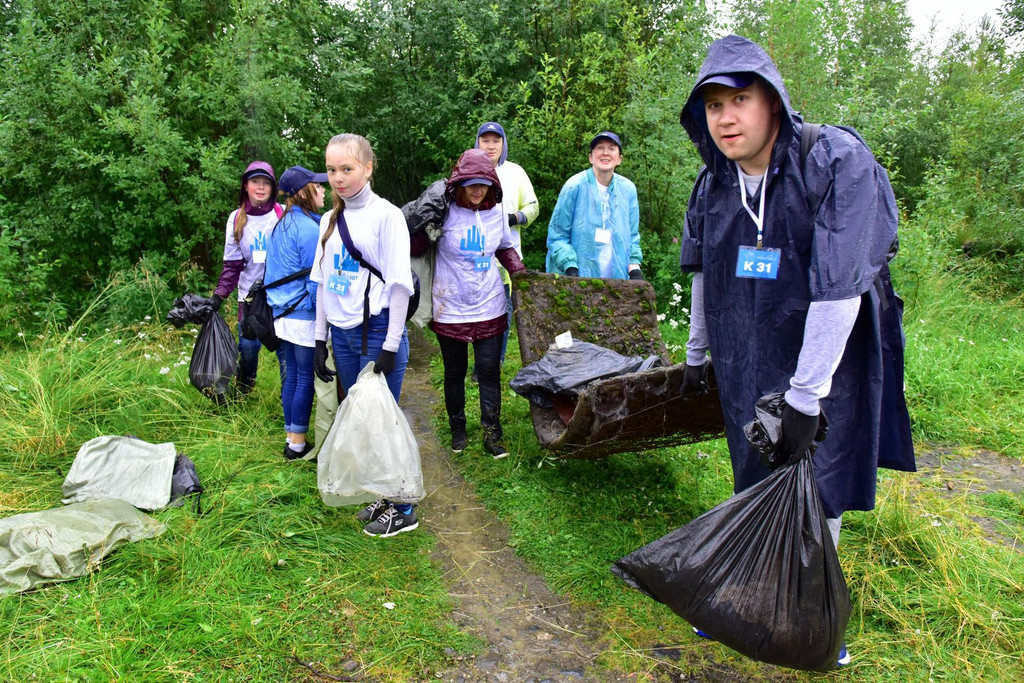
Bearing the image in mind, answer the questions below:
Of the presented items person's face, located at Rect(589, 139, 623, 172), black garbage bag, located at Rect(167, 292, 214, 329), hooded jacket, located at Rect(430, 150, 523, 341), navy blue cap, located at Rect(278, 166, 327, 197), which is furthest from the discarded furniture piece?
black garbage bag, located at Rect(167, 292, 214, 329)

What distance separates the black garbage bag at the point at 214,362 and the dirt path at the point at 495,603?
1502 mm

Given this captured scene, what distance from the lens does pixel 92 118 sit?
255 inches

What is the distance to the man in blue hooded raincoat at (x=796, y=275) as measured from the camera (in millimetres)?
1953

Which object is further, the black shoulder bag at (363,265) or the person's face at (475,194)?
the person's face at (475,194)

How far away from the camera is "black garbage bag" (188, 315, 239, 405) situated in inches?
178

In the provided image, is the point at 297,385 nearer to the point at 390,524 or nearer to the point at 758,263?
the point at 390,524

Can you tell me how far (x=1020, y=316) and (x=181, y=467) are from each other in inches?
294

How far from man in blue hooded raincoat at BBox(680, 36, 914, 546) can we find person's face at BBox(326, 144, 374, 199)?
159 cm

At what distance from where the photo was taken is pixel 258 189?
450 cm

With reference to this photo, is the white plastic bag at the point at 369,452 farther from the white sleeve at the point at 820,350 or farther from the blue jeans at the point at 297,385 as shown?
the white sleeve at the point at 820,350

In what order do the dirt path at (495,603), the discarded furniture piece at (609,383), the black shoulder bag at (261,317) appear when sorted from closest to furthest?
the dirt path at (495,603) < the discarded furniture piece at (609,383) < the black shoulder bag at (261,317)

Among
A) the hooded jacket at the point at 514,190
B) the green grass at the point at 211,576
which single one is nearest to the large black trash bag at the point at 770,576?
the green grass at the point at 211,576

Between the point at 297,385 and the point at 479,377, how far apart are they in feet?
3.57

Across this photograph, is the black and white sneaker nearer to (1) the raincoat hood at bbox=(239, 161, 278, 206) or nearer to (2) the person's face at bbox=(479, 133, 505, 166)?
(1) the raincoat hood at bbox=(239, 161, 278, 206)
